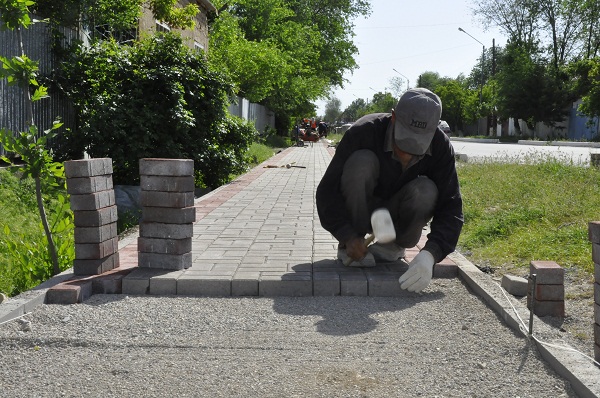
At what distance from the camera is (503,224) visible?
7113mm

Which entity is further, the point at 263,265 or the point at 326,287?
the point at 263,265

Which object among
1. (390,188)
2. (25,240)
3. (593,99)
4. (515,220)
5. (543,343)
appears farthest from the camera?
(593,99)

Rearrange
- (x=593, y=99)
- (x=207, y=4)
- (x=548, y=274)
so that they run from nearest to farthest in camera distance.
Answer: (x=548, y=274)
(x=207, y=4)
(x=593, y=99)

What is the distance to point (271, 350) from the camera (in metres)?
3.62

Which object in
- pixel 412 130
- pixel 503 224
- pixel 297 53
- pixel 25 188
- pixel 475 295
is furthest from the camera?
pixel 297 53

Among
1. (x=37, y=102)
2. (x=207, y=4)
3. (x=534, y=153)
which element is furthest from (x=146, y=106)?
(x=207, y=4)

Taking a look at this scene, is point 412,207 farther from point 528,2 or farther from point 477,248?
point 528,2

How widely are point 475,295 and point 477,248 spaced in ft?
6.53

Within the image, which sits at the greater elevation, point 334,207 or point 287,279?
point 334,207

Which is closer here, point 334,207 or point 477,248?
point 334,207

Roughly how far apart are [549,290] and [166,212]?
2692mm

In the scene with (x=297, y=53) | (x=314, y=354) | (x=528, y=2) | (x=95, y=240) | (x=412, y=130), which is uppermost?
(x=528, y=2)

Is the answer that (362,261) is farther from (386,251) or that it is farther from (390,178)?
(390,178)

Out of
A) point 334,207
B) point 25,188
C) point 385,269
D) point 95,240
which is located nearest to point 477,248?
point 385,269
